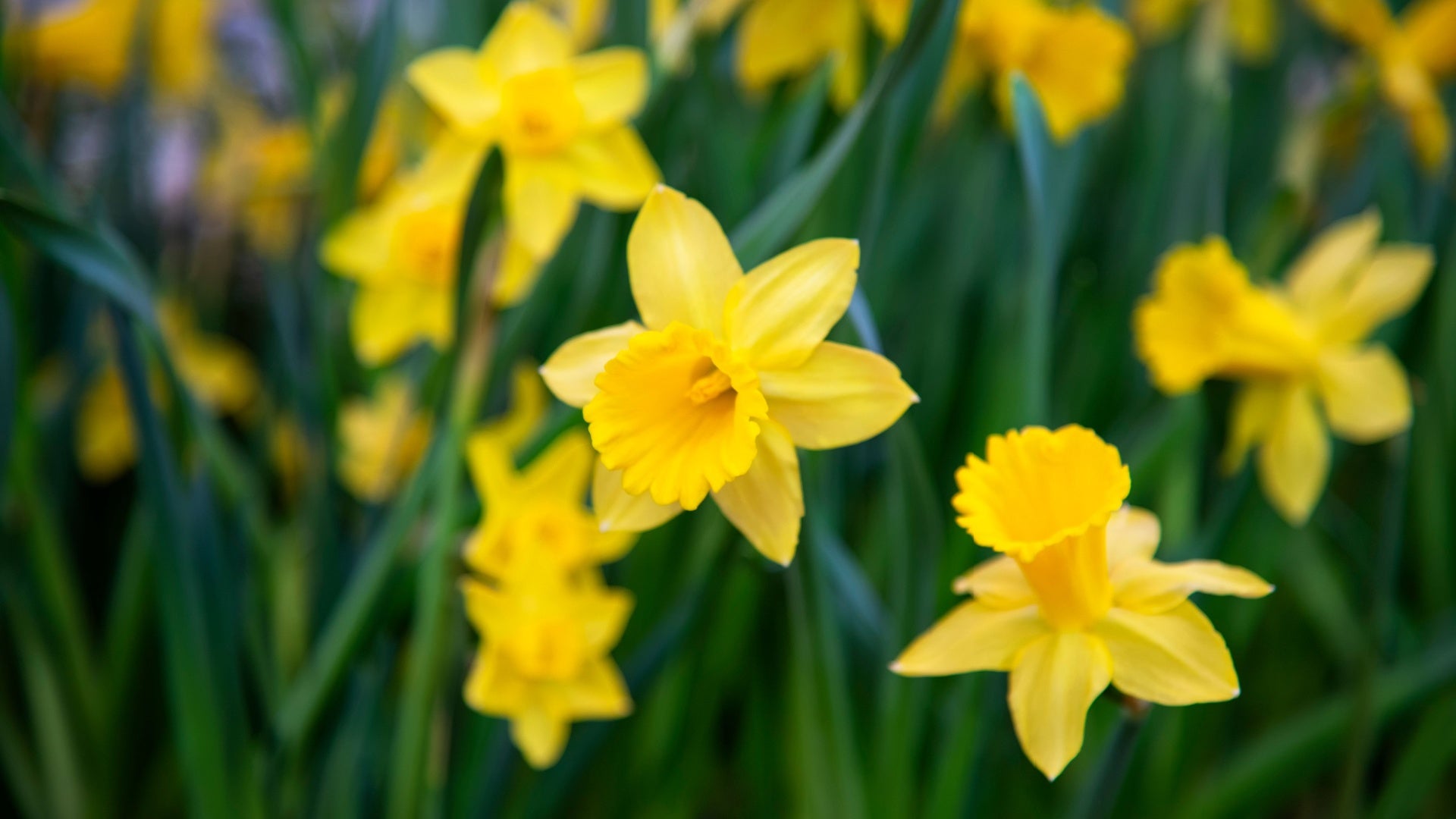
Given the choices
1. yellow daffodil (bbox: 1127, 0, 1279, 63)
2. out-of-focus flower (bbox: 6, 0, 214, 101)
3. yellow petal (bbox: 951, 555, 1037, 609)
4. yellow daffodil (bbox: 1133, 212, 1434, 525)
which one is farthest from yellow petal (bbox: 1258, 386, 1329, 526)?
out-of-focus flower (bbox: 6, 0, 214, 101)

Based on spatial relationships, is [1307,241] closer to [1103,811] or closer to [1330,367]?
[1330,367]

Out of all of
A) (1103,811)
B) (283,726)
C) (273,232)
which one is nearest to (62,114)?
(273,232)

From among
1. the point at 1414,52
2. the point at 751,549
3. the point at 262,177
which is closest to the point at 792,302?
the point at 751,549

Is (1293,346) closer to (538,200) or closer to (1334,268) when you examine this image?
(1334,268)

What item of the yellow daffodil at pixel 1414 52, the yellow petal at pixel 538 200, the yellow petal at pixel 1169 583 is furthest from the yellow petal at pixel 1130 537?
the yellow daffodil at pixel 1414 52

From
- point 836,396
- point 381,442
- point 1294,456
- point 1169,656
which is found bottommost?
point 381,442

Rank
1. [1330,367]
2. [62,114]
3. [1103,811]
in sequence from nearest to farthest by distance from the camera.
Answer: [1103,811], [1330,367], [62,114]

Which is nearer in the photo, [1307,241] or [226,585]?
[226,585]
